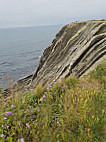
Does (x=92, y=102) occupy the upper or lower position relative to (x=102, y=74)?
lower

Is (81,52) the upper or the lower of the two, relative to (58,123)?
upper

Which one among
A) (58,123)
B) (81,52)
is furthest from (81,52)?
(58,123)

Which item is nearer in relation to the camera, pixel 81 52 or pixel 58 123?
pixel 58 123

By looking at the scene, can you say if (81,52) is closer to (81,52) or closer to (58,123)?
(81,52)

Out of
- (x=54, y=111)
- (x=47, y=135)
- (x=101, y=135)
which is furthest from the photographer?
(x=54, y=111)

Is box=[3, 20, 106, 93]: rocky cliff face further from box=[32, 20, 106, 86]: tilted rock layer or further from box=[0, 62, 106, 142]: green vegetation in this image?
box=[0, 62, 106, 142]: green vegetation

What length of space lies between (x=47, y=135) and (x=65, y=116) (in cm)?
75

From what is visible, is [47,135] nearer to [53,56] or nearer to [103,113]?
[103,113]

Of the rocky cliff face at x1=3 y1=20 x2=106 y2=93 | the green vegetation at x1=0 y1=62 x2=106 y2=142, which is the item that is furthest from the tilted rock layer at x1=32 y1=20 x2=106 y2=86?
the green vegetation at x1=0 y1=62 x2=106 y2=142

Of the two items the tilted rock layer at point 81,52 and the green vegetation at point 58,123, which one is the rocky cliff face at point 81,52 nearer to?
the tilted rock layer at point 81,52

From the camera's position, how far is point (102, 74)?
6.13 m

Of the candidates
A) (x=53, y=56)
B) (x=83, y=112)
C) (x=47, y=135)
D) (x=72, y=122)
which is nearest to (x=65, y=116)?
(x=72, y=122)

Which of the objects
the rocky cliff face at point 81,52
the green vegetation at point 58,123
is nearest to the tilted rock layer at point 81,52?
the rocky cliff face at point 81,52

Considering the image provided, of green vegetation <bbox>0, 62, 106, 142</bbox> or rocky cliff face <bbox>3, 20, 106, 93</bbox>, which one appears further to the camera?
rocky cliff face <bbox>3, 20, 106, 93</bbox>
